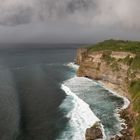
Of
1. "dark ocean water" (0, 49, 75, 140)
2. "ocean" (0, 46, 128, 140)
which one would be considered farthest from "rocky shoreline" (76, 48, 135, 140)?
"dark ocean water" (0, 49, 75, 140)

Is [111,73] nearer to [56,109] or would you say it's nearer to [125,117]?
[56,109]

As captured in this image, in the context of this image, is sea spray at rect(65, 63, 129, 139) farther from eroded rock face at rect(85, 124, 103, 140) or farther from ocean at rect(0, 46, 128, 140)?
eroded rock face at rect(85, 124, 103, 140)

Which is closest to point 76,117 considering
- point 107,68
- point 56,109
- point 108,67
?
point 56,109

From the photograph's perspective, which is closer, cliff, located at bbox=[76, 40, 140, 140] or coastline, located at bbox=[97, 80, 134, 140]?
coastline, located at bbox=[97, 80, 134, 140]

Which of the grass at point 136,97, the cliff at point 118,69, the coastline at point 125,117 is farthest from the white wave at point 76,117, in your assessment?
the cliff at point 118,69

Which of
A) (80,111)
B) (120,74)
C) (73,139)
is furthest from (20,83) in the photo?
(73,139)

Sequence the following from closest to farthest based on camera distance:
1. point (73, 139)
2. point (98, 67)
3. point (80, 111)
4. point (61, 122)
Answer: point (73, 139) → point (61, 122) → point (80, 111) → point (98, 67)

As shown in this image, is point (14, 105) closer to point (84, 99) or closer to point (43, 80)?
point (84, 99)
